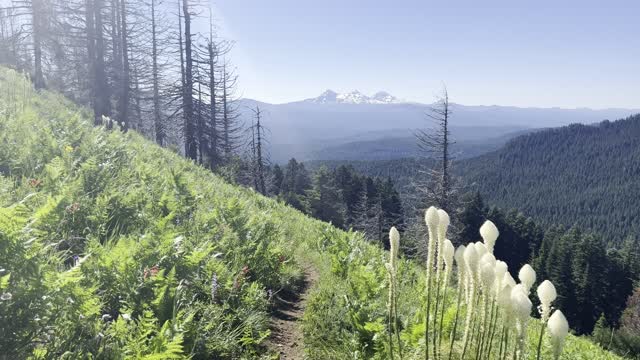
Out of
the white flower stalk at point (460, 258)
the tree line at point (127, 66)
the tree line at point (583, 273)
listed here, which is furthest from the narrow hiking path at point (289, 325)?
the tree line at point (583, 273)

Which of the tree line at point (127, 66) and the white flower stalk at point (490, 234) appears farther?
the tree line at point (127, 66)

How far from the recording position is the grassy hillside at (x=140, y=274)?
280cm

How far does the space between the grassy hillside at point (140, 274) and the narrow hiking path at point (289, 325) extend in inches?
6.8

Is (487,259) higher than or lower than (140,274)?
higher

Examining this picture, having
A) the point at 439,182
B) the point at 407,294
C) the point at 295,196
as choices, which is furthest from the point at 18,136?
the point at 295,196

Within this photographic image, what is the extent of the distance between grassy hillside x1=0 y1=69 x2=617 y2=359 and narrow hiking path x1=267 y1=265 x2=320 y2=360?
0.17 meters

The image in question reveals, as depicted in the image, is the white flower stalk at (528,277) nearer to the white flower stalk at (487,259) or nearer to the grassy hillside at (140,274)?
the white flower stalk at (487,259)

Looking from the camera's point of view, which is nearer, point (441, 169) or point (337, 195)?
point (441, 169)

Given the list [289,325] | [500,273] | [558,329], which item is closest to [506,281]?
[500,273]

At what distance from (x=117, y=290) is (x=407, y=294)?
410cm

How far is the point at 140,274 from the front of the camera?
414 cm

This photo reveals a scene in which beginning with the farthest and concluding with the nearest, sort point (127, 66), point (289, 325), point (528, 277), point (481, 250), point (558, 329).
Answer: point (127, 66) < point (289, 325) < point (481, 250) < point (528, 277) < point (558, 329)

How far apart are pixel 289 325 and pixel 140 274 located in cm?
260

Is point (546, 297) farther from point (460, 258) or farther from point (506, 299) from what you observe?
point (460, 258)
